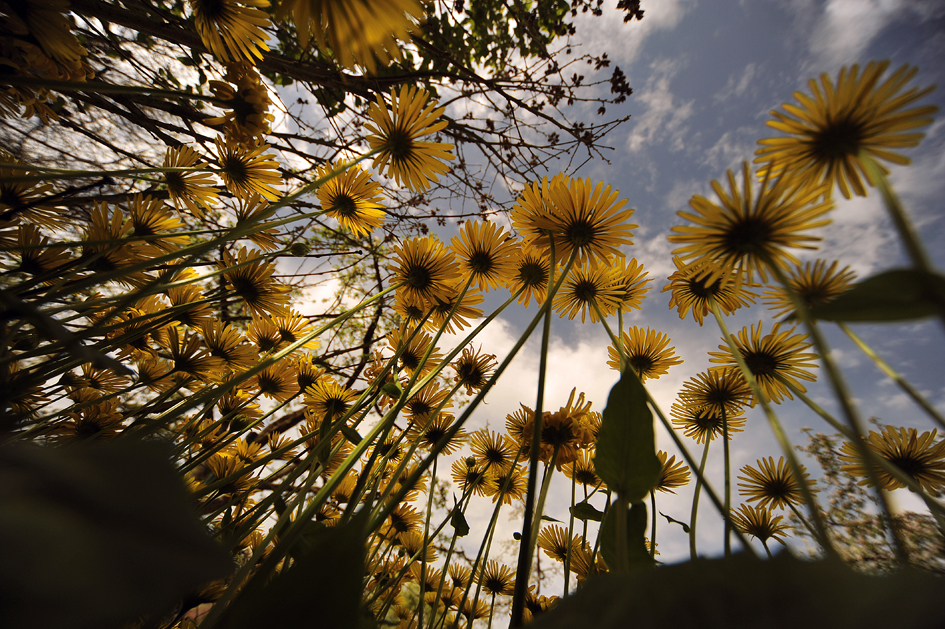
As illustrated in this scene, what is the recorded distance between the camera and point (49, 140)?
1352 millimetres

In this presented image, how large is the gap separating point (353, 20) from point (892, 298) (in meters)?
0.44

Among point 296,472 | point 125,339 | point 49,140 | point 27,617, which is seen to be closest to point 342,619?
point 27,617

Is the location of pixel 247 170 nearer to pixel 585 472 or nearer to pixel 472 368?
pixel 472 368

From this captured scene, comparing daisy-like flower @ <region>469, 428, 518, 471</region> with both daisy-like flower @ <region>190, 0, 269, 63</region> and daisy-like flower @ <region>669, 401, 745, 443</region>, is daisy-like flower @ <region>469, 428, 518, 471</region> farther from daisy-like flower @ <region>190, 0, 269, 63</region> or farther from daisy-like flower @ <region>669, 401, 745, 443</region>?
daisy-like flower @ <region>190, 0, 269, 63</region>

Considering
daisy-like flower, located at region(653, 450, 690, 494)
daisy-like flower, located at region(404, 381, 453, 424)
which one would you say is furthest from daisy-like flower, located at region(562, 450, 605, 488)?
daisy-like flower, located at region(404, 381, 453, 424)

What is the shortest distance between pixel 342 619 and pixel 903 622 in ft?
0.60

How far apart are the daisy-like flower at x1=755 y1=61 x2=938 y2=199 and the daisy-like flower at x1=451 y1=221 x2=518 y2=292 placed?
41cm

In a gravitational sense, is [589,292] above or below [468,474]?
above

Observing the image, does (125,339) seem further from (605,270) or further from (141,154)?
(141,154)

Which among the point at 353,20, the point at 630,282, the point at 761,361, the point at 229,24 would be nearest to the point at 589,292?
the point at 630,282

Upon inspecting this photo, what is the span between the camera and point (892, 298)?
159 millimetres

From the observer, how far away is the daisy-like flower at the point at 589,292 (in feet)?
2.02

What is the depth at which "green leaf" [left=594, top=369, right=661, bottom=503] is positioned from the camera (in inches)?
9.7

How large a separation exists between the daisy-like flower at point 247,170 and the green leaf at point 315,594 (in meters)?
0.67
